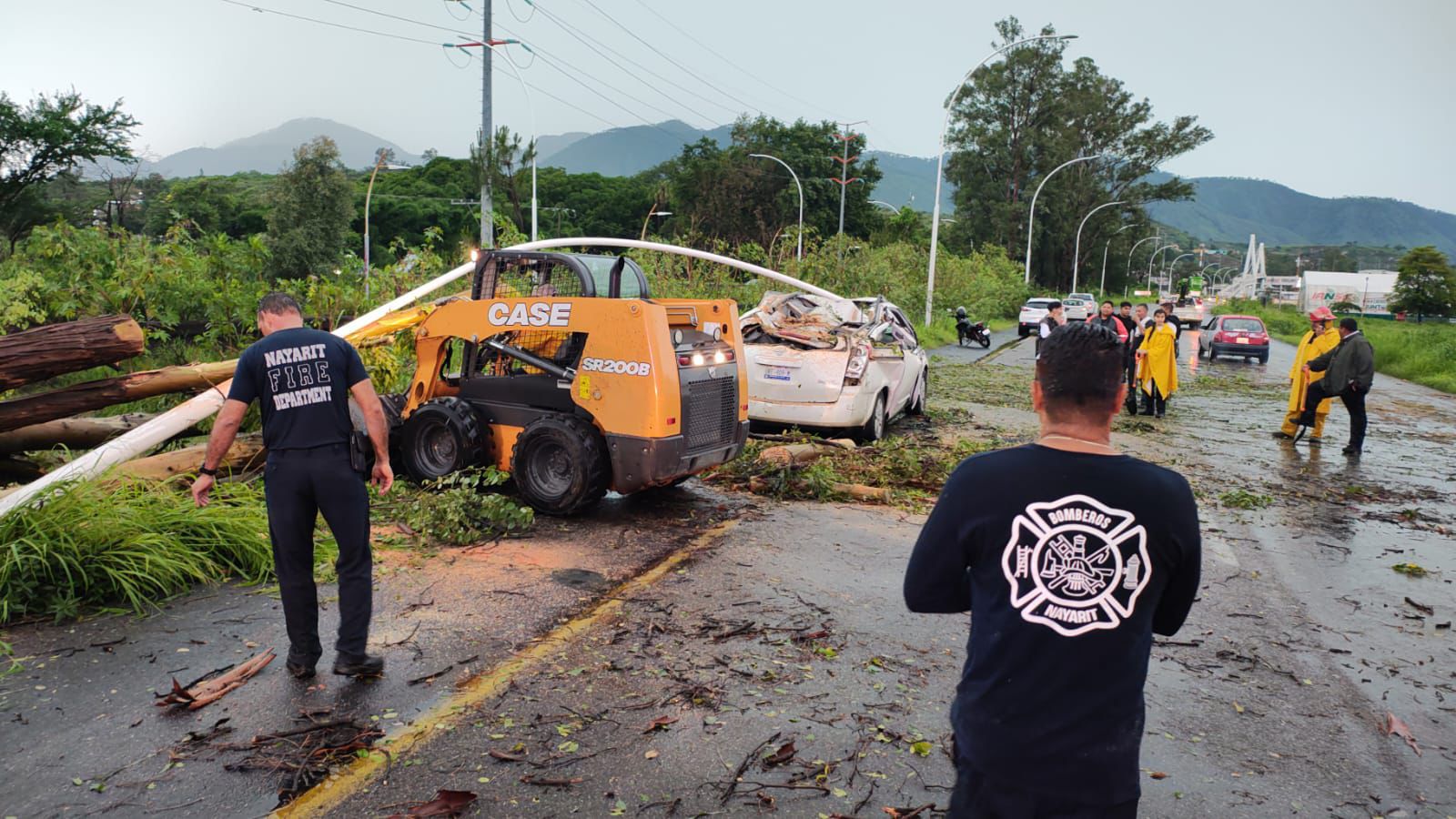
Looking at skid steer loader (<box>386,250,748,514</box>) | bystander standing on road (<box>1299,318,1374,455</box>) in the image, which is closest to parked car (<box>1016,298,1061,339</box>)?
bystander standing on road (<box>1299,318,1374,455</box>)

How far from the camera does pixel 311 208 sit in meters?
65.5

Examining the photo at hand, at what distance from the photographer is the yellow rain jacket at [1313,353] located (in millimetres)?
12672

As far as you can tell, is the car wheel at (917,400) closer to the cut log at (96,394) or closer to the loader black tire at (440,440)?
the loader black tire at (440,440)

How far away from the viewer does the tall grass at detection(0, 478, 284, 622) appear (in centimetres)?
520

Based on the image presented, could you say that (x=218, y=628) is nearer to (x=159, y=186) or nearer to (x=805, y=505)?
(x=805, y=505)

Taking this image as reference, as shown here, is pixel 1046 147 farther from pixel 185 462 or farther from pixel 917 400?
pixel 185 462

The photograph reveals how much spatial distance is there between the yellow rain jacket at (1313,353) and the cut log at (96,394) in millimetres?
13057

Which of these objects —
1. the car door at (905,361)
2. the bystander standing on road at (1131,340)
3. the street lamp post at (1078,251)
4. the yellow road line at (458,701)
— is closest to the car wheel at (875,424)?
the car door at (905,361)

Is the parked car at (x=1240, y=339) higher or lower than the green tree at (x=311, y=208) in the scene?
lower

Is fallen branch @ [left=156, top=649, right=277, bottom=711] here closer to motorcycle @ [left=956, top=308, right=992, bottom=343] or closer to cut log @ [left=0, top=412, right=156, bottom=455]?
cut log @ [left=0, top=412, right=156, bottom=455]

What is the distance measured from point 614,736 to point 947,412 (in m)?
11.5

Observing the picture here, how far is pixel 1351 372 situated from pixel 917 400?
5.51m

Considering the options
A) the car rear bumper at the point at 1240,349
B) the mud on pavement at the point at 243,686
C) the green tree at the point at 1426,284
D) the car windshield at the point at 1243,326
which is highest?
the green tree at the point at 1426,284

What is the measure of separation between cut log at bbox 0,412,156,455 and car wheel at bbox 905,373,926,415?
9.55 meters
